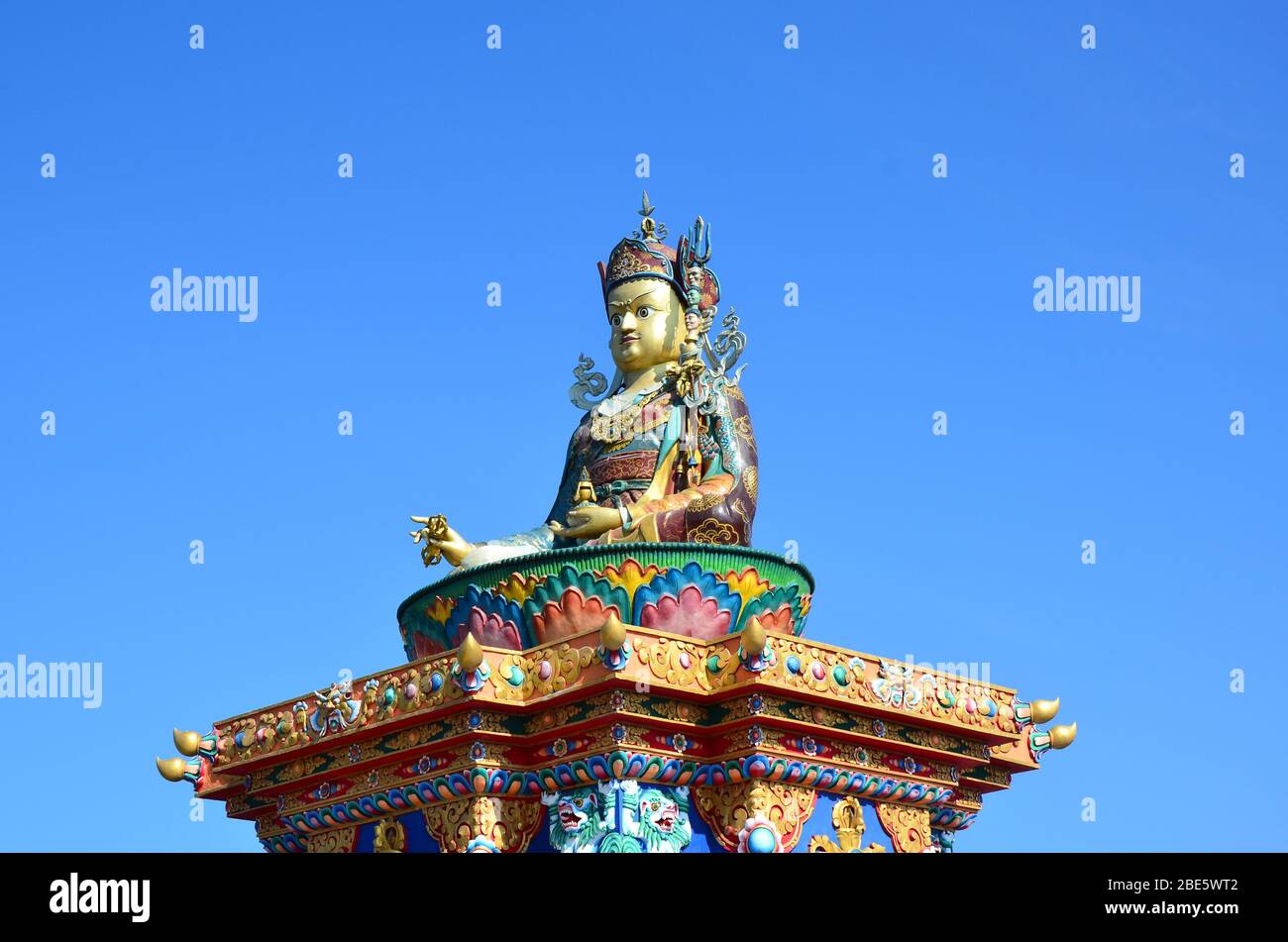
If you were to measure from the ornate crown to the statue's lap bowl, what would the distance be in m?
4.05

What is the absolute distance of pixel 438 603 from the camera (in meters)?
19.1

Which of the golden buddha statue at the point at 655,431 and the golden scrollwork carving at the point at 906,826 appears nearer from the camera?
the golden scrollwork carving at the point at 906,826

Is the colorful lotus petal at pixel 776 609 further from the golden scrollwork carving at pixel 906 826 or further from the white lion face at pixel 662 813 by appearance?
the white lion face at pixel 662 813

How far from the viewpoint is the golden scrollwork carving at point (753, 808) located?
17.0 m

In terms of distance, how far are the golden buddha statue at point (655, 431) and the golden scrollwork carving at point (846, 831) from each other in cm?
325

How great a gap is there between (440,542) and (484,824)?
3598 mm

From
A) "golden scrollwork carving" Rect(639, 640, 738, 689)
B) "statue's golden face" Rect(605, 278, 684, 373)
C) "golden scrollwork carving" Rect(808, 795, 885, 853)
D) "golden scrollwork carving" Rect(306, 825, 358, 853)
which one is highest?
"statue's golden face" Rect(605, 278, 684, 373)

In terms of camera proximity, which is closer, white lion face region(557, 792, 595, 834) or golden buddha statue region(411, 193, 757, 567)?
white lion face region(557, 792, 595, 834)

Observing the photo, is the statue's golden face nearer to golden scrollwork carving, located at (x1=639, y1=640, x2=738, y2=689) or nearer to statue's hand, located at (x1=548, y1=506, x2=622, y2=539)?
statue's hand, located at (x1=548, y1=506, x2=622, y2=539)

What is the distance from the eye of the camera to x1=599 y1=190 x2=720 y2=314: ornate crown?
71.6 ft

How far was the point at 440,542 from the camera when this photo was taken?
65.1 feet

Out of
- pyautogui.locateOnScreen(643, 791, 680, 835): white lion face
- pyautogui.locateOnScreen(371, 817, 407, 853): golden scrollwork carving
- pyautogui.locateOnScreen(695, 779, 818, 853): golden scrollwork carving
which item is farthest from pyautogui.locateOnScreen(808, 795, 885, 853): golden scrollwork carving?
pyautogui.locateOnScreen(371, 817, 407, 853): golden scrollwork carving

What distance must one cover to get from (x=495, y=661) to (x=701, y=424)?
4.49 metres

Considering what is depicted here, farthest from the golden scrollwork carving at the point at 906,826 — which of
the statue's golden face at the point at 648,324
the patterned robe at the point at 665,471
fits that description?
the statue's golden face at the point at 648,324
